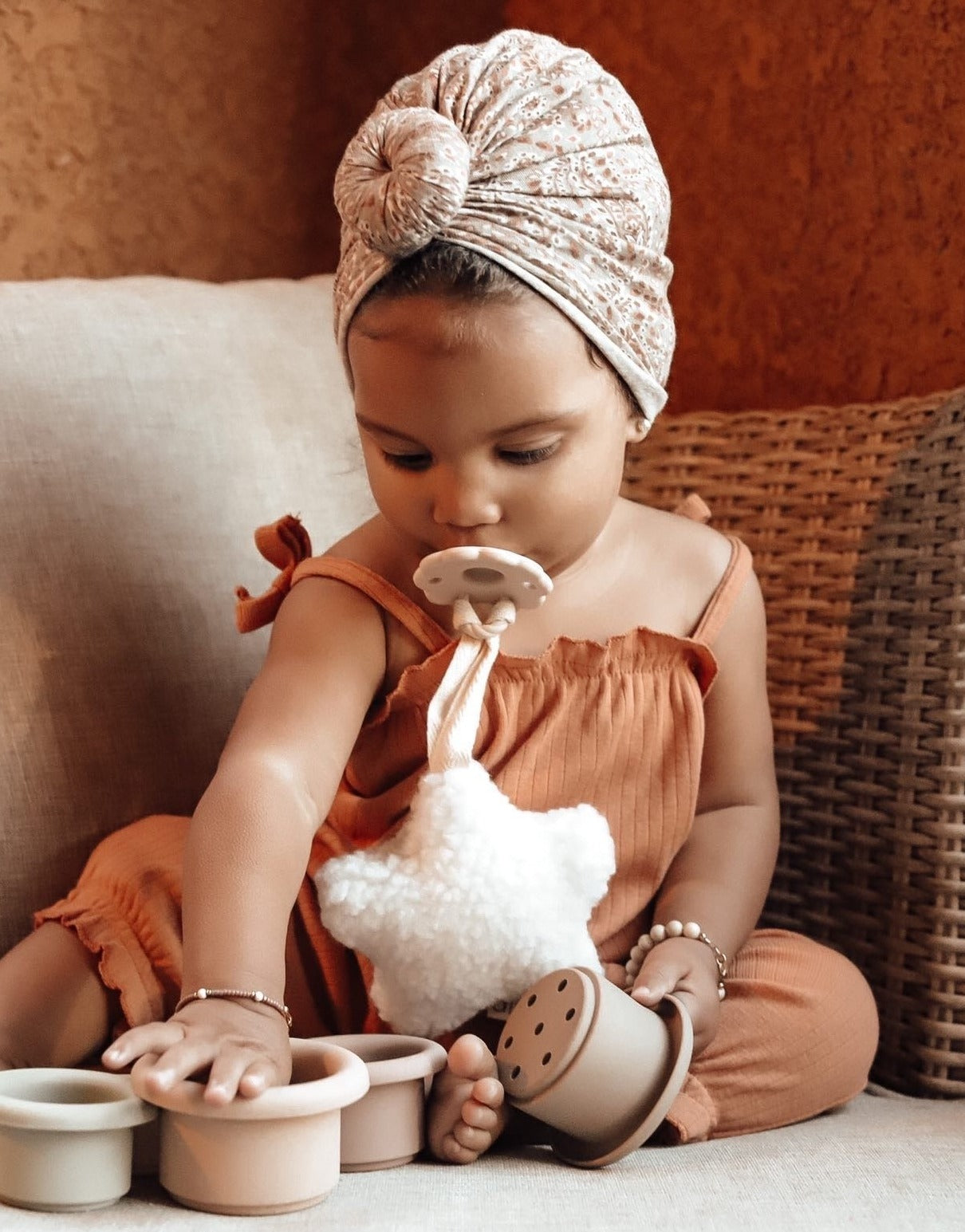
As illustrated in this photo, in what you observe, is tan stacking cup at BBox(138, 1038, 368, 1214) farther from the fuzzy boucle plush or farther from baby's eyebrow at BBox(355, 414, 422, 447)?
baby's eyebrow at BBox(355, 414, 422, 447)

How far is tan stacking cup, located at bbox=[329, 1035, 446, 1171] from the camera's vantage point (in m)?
0.81

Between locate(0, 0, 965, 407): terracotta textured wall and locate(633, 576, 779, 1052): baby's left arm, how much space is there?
37 centimetres

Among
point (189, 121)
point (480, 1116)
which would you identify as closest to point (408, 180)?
point (480, 1116)

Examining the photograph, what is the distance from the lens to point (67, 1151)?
72 cm

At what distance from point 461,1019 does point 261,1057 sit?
0.76 ft

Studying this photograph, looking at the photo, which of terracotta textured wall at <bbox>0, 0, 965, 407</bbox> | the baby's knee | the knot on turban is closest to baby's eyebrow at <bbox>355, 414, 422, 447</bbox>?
the knot on turban

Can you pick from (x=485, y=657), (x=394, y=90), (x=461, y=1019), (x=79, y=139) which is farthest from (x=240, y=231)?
(x=461, y=1019)

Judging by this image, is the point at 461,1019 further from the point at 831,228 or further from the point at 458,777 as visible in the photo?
the point at 831,228

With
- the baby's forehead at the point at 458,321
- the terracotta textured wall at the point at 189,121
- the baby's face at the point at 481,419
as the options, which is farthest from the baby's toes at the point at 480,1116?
the terracotta textured wall at the point at 189,121

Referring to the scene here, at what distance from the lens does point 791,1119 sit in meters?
0.98

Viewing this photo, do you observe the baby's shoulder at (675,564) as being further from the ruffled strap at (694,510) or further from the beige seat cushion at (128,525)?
the beige seat cushion at (128,525)

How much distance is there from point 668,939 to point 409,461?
372mm

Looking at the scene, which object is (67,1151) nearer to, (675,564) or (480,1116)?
(480,1116)

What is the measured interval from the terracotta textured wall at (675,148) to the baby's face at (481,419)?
52 cm
